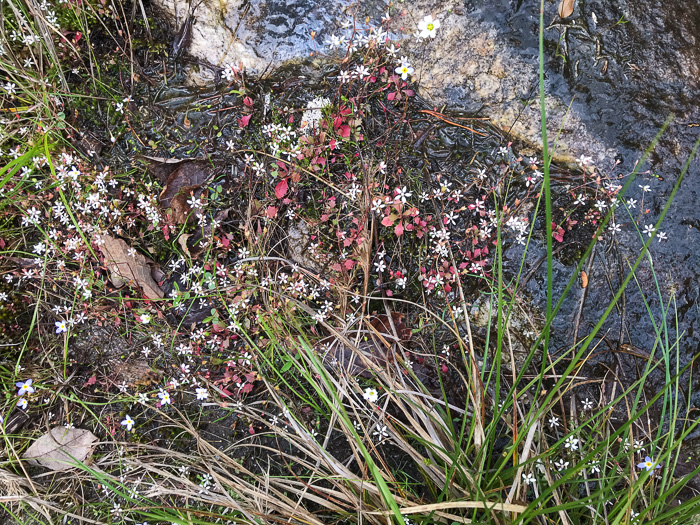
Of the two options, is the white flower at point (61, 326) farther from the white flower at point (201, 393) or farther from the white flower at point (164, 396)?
the white flower at point (201, 393)

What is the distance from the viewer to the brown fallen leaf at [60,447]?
367cm

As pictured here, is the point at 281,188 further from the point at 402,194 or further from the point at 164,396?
the point at 164,396

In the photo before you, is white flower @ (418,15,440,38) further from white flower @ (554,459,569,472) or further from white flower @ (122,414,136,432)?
white flower @ (122,414,136,432)

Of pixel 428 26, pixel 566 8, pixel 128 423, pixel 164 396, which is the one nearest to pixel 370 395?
pixel 164 396

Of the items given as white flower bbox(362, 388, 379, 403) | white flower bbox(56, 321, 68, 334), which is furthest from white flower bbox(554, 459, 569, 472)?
white flower bbox(56, 321, 68, 334)

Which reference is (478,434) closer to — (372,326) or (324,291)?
(372,326)

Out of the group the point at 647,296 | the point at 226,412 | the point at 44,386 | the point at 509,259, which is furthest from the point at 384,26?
the point at 44,386

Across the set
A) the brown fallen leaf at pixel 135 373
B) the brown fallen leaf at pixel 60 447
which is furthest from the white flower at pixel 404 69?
the brown fallen leaf at pixel 60 447

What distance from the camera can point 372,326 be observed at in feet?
10.9

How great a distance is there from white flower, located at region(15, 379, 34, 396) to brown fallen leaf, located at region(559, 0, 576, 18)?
508 centimetres

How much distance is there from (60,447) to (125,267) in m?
1.57

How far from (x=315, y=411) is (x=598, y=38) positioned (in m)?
3.55

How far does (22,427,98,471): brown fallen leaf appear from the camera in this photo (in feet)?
12.1

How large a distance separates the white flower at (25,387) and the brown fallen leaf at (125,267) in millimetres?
1081
